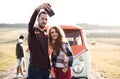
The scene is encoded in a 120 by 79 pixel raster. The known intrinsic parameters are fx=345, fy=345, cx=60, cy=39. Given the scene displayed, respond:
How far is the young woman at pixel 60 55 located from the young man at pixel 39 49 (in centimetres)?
15

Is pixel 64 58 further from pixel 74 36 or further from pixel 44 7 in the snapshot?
pixel 74 36

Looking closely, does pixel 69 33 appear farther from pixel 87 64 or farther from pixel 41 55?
pixel 41 55

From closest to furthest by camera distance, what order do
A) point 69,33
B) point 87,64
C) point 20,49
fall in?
point 87,64 → point 69,33 → point 20,49

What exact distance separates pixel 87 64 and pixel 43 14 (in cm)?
441

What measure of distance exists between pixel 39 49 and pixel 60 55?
428mm

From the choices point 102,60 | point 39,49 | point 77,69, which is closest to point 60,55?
point 39,49

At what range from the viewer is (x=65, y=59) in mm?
6023

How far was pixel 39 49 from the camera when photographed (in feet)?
19.0

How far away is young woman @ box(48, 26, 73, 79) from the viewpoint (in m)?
5.94

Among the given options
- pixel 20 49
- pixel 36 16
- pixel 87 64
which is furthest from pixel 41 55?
pixel 20 49

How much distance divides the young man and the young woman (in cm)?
15

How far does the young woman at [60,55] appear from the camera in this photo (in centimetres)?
594

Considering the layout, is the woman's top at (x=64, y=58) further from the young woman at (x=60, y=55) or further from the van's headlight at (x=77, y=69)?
the van's headlight at (x=77, y=69)

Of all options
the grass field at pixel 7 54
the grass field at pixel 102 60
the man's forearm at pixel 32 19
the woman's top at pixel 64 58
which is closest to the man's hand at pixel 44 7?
the man's forearm at pixel 32 19
